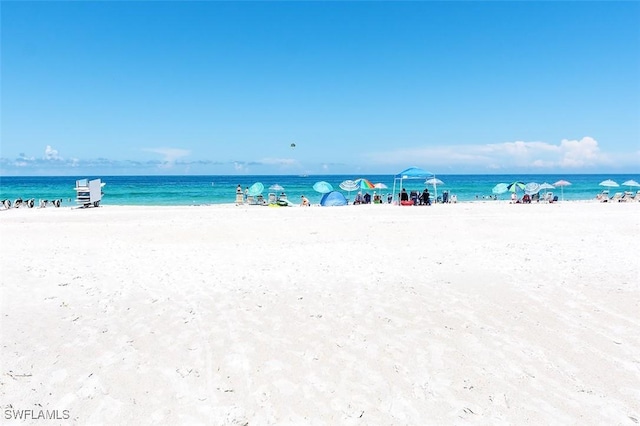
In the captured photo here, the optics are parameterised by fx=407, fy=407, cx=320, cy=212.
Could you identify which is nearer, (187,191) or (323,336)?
(323,336)

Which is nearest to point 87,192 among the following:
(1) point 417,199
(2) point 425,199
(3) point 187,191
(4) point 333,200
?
(4) point 333,200

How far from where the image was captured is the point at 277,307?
6.07 meters

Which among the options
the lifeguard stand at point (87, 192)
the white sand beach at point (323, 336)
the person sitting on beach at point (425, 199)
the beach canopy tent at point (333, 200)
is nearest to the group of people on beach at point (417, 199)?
the person sitting on beach at point (425, 199)

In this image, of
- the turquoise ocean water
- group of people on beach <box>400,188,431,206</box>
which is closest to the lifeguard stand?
the turquoise ocean water

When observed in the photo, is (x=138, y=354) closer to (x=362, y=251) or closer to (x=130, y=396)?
(x=130, y=396)

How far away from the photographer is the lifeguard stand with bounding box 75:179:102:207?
996 inches

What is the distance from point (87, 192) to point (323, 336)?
25.4m

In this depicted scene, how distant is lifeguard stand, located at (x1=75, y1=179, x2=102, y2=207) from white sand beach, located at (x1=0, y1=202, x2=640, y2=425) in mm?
17141

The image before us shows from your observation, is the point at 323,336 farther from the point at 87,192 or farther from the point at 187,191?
the point at 187,191

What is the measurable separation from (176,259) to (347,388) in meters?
6.48

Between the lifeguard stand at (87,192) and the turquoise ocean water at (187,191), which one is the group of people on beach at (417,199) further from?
the lifeguard stand at (87,192)

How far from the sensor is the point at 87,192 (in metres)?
25.6

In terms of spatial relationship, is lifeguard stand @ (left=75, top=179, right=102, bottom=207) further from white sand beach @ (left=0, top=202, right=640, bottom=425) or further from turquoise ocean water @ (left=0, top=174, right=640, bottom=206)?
white sand beach @ (left=0, top=202, right=640, bottom=425)

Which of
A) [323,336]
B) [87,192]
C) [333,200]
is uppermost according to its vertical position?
[87,192]
